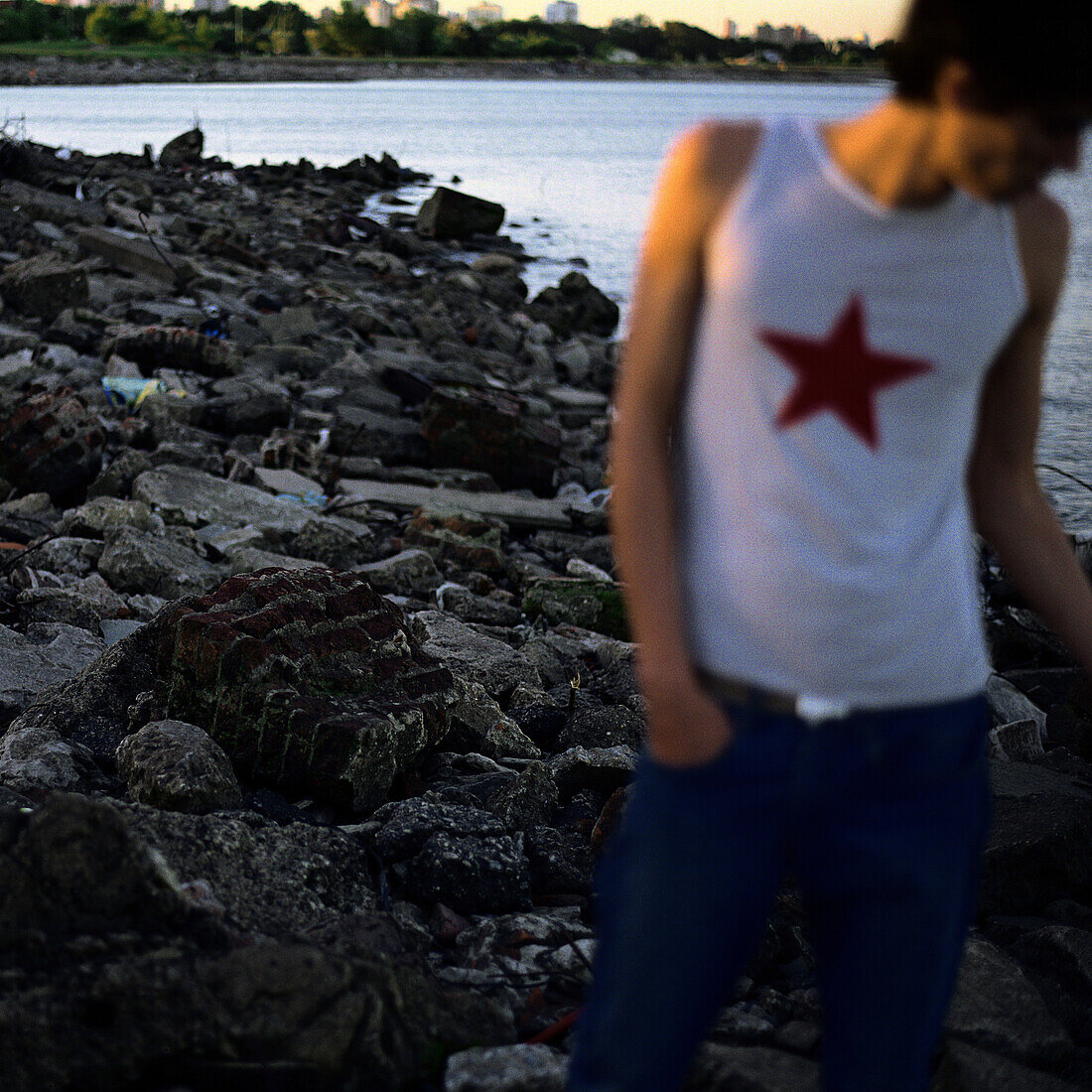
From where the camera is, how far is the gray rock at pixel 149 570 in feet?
16.7

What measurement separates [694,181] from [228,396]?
7613mm

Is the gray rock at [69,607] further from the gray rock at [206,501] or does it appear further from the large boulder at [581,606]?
the large boulder at [581,606]

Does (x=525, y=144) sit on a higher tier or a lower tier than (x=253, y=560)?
higher

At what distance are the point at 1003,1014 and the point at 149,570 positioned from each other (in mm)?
3889

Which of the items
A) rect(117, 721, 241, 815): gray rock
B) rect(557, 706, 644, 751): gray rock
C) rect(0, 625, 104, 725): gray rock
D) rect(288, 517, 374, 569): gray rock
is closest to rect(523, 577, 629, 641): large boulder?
rect(288, 517, 374, 569): gray rock

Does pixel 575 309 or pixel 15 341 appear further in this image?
pixel 575 309

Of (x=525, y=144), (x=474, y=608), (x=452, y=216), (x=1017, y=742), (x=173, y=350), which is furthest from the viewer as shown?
(x=525, y=144)

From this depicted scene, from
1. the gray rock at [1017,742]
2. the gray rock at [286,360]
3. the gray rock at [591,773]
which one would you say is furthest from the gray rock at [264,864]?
the gray rock at [286,360]

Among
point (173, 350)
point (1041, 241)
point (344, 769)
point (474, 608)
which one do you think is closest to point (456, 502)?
point (474, 608)

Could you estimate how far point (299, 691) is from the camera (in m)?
3.19

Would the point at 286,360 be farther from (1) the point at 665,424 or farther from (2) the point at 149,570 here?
(1) the point at 665,424

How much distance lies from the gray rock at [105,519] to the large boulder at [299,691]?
2494 millimetres

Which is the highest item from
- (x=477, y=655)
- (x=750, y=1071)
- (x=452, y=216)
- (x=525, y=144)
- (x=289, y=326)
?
(x=525, y=144)

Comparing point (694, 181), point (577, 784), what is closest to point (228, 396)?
point (577, 784)
